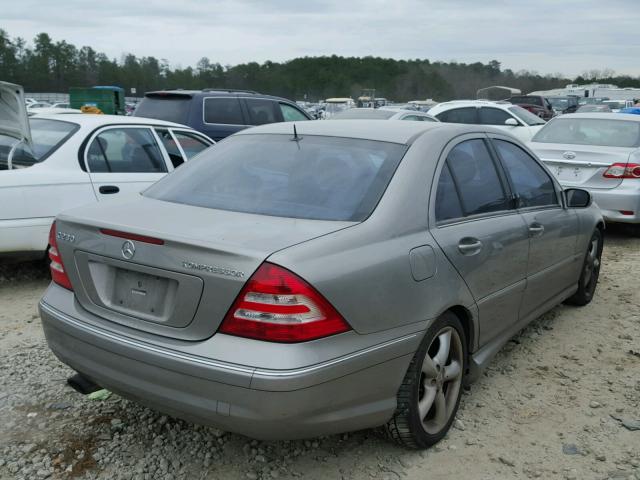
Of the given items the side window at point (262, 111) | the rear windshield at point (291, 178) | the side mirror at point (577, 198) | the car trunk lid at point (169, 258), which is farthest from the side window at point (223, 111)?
the car trunk lid at point (169, 258)

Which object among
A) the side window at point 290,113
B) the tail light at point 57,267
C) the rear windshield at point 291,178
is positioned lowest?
the tail light at point 57,267

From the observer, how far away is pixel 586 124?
8.87 metres

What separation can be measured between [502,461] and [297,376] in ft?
4.40

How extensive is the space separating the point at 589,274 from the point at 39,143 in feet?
16.4

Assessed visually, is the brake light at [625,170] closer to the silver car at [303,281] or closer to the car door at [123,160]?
the silver car at [303,281]

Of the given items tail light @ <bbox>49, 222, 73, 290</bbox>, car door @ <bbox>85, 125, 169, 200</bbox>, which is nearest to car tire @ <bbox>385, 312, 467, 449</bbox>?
tail light @ <bbox>49, 222, 73, 290</bbox>

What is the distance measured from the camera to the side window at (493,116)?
14062 mm

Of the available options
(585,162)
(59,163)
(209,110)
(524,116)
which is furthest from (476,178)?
(524,116)

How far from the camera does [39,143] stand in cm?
562

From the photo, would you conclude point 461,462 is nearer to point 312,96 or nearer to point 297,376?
point 297,376

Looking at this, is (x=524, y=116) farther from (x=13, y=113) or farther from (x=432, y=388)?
(x=432, y=388)

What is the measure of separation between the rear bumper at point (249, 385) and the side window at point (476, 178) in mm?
1013

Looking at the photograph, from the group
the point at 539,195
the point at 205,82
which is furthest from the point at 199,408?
the point at 205,82

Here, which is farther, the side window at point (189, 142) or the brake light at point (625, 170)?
the brake light at point (625, 170)
